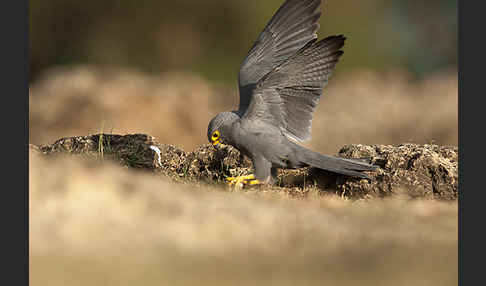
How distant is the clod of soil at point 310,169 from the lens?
3.31m

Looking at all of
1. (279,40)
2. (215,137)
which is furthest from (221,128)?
(279,40)

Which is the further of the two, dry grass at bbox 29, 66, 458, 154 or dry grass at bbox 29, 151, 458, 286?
dry grass at bbox 29, 66, 458, 154

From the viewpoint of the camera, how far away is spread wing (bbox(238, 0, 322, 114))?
3.61 metres

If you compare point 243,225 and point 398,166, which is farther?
point 398,166

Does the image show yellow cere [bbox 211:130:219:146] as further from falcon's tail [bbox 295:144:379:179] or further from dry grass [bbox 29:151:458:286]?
dry grass [bbox 29:151:458:286]

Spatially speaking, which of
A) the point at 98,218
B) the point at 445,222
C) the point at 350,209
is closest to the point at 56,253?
the point at 98,218

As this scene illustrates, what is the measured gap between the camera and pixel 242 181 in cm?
340

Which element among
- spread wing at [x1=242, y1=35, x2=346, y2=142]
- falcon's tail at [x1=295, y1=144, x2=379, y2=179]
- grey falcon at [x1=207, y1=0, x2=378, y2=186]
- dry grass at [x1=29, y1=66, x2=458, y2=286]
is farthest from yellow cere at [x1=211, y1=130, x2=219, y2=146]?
dry grass at [x1=29, y1=66, x2=458, y2=286]

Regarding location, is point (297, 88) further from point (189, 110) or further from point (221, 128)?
point (189, 110)

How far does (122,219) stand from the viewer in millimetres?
1896

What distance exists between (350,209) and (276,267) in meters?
0.96

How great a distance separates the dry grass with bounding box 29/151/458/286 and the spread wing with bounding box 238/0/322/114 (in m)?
1.69

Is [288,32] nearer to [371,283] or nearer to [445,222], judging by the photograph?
[445,222]

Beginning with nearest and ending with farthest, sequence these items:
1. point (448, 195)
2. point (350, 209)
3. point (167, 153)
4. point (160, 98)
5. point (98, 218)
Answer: point (98, 218) → point (350, 209) → point (448, 195) → point (167, 153) → point (160, 98)
